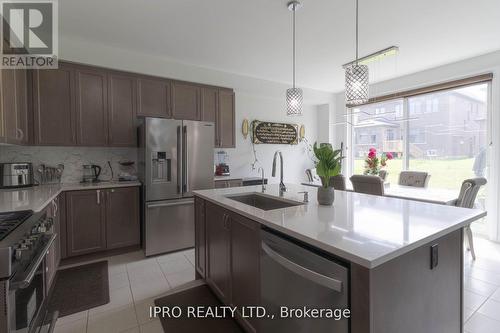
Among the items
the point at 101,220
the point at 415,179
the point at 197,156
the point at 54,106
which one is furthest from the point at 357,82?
the point at 54,106

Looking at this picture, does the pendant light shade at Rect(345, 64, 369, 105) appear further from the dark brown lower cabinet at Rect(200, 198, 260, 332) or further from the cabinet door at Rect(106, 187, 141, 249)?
the cabinet door at Rect(106, 187, 141, 249)

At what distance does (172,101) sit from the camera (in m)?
3.49

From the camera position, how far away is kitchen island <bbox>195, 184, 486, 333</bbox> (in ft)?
3.06

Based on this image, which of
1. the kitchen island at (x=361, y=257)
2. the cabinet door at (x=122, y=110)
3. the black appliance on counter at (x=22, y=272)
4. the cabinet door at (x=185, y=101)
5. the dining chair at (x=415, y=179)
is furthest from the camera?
the cabinet door at (x=185, y=101)

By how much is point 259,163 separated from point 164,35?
2746 mm

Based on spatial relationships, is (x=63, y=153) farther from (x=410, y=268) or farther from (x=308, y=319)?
(x=410, y=268)

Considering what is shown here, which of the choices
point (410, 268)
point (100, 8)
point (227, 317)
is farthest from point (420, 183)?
point (100, 8)

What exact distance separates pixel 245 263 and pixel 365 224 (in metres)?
0.79

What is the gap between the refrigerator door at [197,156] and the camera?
10.5ft

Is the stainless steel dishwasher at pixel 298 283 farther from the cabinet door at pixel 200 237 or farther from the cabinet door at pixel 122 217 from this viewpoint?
the cabinet door at pixel 122 217

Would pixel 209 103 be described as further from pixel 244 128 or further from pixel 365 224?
pixel 365 224

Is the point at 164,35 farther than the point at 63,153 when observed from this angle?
No

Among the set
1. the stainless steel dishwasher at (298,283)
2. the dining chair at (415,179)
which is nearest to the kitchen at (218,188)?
the stainless steel dishwasher at (298,283)

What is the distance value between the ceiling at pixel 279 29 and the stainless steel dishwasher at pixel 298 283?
221 centimetres
